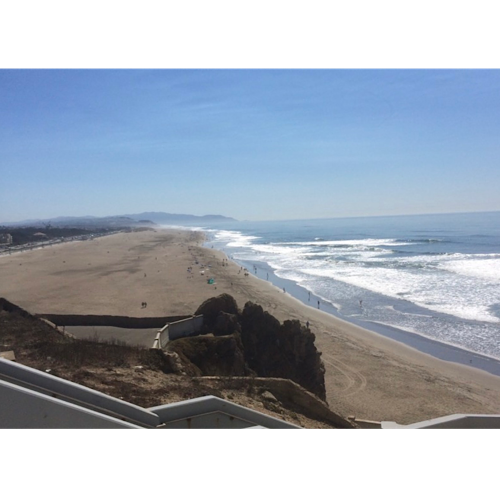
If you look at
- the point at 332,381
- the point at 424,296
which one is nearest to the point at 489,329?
the point at 424,296

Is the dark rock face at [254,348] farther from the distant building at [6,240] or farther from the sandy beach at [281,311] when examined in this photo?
the distant building at [6,240]

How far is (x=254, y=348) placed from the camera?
12148 millimetres

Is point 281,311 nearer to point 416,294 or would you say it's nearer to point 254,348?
point 416,294

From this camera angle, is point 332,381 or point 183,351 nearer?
point 183,351

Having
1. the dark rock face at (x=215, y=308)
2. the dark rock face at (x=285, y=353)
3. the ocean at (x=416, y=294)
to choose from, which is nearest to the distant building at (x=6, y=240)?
the ocean at (x=416, y=294)

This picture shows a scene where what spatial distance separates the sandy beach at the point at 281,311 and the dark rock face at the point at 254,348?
1.51 metres

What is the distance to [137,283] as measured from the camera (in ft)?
104

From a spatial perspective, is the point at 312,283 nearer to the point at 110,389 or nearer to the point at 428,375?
the point at 428,375

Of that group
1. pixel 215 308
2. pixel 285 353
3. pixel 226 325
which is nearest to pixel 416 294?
pixel 285 353

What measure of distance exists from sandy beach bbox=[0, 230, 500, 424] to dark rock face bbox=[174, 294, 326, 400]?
1.51m

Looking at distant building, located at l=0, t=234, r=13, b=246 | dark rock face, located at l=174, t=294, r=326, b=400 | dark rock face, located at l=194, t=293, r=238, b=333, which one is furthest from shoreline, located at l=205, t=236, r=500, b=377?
distant building, located at l=0, t=234, r=13, b=246

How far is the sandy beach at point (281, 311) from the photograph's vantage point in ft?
41.2

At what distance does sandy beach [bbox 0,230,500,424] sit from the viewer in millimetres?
12570

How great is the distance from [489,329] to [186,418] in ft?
67.4
